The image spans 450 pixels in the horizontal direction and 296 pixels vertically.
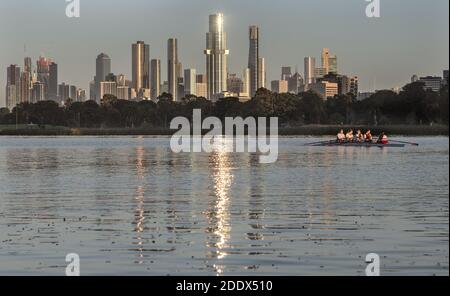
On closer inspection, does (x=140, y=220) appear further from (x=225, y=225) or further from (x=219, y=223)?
(x=225, y=225)

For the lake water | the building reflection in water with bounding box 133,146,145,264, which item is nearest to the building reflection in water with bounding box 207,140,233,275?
the lake water

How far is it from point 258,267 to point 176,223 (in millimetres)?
9830

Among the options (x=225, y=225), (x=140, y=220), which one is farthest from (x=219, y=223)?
(x=140, y=220)

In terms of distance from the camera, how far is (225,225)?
111 feet

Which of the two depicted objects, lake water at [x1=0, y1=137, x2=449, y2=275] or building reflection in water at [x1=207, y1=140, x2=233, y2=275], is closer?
lake water at [x1=0, y1=137, x2=449, y2=275]

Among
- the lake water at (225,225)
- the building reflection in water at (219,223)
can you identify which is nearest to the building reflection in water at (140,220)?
the lake water at (225,225)

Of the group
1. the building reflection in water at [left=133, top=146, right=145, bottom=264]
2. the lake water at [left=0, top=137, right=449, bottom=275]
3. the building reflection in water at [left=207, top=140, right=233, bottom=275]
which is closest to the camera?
the lake water at [left=0, top=137, right=449, bottom=275]

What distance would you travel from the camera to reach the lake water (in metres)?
25.5

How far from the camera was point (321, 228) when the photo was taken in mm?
32781

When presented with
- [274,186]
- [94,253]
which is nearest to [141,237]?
[94,253]

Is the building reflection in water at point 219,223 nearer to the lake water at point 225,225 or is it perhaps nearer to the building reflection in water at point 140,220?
the lake water at point 225,225

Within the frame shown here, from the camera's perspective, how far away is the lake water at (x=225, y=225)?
25.5 meters

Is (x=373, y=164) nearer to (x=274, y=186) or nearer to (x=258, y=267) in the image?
(x=274, y=186)

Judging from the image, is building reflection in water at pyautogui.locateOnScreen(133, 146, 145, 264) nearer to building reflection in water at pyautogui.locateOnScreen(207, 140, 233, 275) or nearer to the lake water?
the lake water
